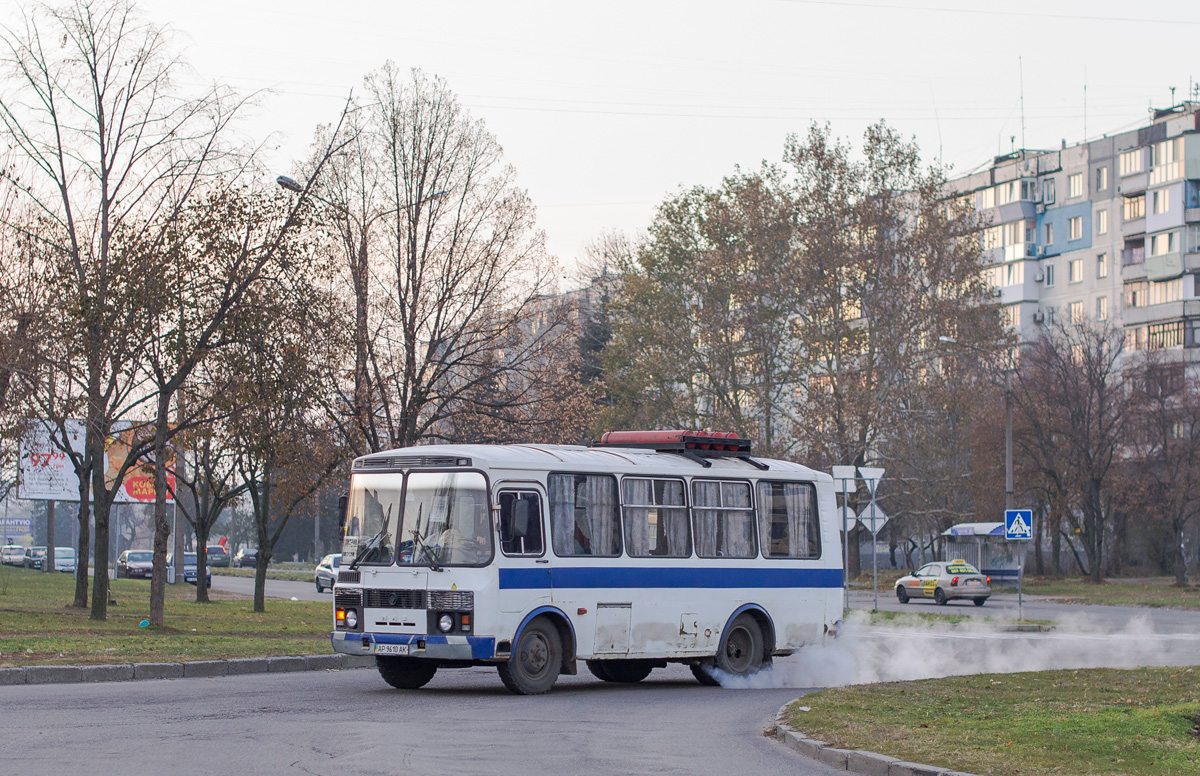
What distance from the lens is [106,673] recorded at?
56.1 ft

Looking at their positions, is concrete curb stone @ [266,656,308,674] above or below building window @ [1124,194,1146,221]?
below

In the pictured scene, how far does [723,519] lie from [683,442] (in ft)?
3.66

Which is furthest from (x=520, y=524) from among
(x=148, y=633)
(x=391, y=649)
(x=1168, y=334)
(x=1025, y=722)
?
(x=1168, y=334)

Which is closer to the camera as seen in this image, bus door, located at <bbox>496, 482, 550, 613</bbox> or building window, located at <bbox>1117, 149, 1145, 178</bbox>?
bus door, located at <bbox>496, 482, 550, 613</bbox>

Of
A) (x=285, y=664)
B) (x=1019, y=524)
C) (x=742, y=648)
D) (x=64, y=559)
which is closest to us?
(x=742, y=648)

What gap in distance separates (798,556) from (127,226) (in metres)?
12.8

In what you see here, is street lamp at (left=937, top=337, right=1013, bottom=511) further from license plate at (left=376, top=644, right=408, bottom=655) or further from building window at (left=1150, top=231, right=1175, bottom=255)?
license plate at (left=376, top=644, right=408, bottom=655)

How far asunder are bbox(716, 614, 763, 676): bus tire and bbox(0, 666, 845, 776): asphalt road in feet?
3.83

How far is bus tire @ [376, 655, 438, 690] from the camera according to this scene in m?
16.9

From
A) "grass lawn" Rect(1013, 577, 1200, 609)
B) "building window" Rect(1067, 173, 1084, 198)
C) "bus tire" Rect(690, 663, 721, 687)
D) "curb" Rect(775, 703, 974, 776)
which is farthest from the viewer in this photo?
"building window" Rect(1067, 173, 1084, 198)

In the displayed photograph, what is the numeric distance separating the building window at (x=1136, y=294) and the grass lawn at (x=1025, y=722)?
75.7 meters

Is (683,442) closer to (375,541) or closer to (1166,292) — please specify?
(375,541)

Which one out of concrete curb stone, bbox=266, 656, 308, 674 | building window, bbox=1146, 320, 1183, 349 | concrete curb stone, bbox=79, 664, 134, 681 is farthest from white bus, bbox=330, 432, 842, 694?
building window, bbox=1146, 320, 1183, 349

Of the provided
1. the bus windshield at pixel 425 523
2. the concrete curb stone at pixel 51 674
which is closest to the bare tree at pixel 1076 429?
the bus windshield at pixel 425 523
